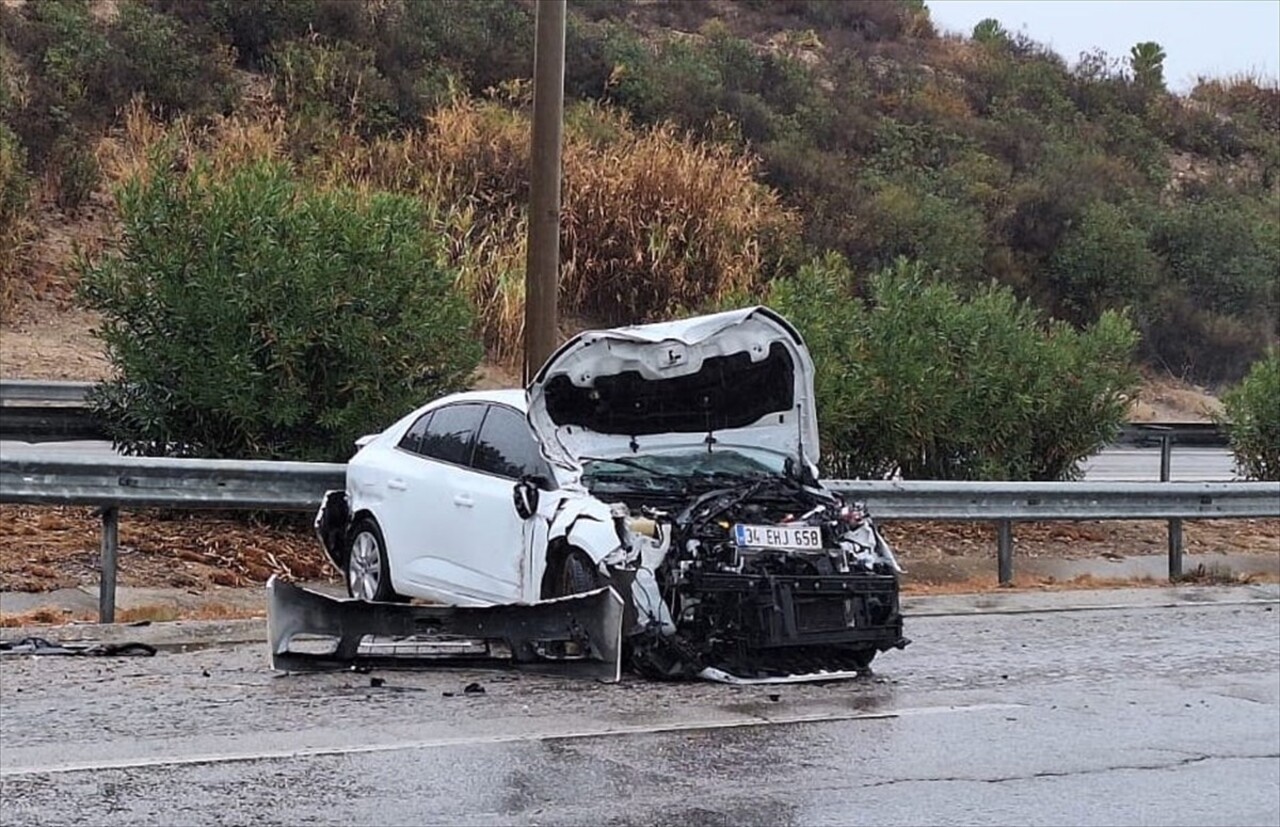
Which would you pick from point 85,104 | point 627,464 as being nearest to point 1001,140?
point 85,104

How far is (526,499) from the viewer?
10102 mm

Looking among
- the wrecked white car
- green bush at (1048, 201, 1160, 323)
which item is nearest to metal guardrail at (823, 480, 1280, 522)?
the wrecked white car

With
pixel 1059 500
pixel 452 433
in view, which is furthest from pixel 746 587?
pixel 1059 500

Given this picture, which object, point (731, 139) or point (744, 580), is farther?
point (731, 139)

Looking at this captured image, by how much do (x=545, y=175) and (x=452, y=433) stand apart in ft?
9.74

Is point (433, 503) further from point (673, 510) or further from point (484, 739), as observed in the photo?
point (484, 739)

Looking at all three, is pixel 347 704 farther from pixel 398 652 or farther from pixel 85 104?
pixel 85 104

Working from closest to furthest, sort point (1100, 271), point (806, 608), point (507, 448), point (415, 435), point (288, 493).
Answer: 1. point (806, 608)
2. point (507, 448)
3. point (415, 435)
4. point (288, 493)
5. point (1100, 271)

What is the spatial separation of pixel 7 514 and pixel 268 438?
211 cm

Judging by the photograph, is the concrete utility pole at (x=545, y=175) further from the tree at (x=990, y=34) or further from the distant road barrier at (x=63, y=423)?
the tree at (x=990, y=34)

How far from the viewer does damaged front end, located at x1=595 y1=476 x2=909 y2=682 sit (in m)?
9.41

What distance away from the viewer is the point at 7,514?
13914 millimetres

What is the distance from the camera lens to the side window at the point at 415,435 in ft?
37.3

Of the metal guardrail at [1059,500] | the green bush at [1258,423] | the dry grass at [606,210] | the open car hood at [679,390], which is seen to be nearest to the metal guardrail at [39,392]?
the dry grass at [606,210]
